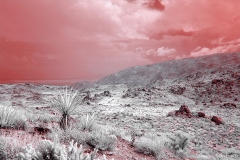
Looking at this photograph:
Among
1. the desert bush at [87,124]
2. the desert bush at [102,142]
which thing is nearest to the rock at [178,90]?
the desert bush at [87,124]

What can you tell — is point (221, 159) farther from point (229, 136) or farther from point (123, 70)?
point (123, 70)

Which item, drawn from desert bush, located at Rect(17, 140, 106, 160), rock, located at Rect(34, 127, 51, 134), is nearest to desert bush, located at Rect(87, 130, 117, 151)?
rock, located at Rect(34, 127, 51, 134)

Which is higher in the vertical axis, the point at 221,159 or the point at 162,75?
the point at 162,75

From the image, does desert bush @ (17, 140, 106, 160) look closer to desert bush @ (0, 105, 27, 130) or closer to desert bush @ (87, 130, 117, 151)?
desert bush @ (87, 130, 117, 151)

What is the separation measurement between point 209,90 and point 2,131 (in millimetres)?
34456

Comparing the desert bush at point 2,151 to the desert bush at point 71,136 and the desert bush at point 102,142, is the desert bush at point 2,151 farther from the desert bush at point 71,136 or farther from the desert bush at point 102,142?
the desert bush at point 102,142

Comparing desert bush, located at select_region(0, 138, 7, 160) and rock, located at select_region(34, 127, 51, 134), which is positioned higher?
desert bush, located at select_region(0, 138, 7, 160)

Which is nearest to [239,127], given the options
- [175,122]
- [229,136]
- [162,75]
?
[229,136]

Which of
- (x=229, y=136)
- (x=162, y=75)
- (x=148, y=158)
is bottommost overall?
(x=229, y=136)

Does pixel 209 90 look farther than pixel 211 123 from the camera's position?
Yes

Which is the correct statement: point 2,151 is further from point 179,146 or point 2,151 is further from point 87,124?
point 179,146

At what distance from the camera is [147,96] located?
28844 millimetres

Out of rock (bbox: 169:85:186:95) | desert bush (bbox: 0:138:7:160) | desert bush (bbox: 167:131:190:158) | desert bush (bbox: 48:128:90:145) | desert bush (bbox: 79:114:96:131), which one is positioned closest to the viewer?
desert bush (bbox: 0:138:7:160)

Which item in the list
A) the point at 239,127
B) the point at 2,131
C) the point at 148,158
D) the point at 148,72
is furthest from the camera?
the point at 148,72
